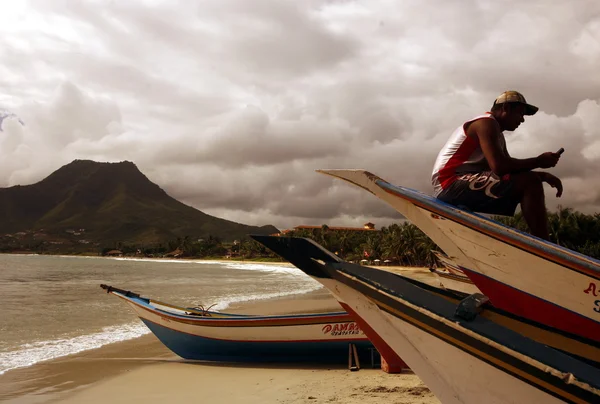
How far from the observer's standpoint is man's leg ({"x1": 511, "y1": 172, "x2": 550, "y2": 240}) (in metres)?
2.88

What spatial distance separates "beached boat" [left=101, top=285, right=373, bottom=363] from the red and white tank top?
3.91 m

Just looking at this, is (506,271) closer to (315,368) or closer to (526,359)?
(526,359)


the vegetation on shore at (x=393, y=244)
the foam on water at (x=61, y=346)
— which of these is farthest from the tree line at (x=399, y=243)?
the foam on water at (x=61, y=346)

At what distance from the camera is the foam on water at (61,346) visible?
852 centimetres

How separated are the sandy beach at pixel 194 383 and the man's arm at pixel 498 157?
295 cm

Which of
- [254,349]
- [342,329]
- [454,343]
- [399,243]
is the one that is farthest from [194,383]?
[399,243]

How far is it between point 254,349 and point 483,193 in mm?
5397

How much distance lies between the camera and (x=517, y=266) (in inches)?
100

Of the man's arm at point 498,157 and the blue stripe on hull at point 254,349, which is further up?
the man's arm at point 498,157

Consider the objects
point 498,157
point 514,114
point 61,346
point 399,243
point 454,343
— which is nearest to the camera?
point 454,343

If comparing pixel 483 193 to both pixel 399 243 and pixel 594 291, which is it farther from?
pixel 399 243

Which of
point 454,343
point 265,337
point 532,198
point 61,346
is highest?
point 532,198

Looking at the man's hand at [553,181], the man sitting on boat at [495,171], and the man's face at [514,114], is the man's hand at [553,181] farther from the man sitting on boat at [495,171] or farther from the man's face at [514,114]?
the man's face at [514,114]

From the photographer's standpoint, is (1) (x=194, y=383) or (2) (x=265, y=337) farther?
(2) (x=265, y=337)
